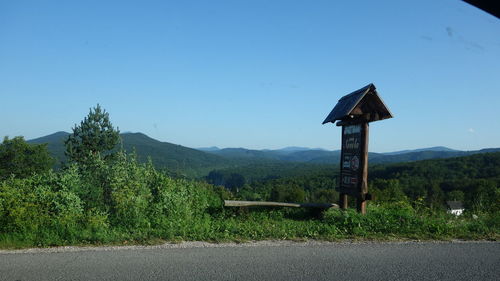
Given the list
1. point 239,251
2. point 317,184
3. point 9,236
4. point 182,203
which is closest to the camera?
point 239,251

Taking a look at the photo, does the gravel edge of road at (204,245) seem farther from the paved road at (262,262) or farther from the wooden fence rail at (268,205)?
the wooden fence rail at (268,205)

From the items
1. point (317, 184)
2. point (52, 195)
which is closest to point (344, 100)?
point (52, 195)

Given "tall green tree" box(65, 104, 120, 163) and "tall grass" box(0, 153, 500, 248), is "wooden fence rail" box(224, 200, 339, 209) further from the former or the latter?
"tall green tree" box(65, 104, 120, 163)

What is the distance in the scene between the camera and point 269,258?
5109 millimetres

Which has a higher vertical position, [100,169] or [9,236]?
[100,169]

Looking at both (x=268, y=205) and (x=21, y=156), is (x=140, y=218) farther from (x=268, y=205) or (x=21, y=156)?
(x=21, y=156)

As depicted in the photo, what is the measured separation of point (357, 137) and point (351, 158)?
514 millimetres

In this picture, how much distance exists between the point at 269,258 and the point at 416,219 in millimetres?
3451

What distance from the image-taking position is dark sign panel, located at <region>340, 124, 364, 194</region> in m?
8.37

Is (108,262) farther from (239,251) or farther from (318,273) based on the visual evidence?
(318,273)

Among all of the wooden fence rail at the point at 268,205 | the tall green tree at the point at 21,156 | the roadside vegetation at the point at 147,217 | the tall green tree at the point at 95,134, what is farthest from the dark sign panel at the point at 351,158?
the tall green tree at the point at 21,156

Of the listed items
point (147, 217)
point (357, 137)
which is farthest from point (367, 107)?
point (147, 217)

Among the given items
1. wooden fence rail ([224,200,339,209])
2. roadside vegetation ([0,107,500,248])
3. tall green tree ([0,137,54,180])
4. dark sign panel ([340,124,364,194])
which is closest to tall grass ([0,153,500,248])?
roadside vegetation ([0,107,500,248])

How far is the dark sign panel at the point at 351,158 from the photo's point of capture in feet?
27.5
